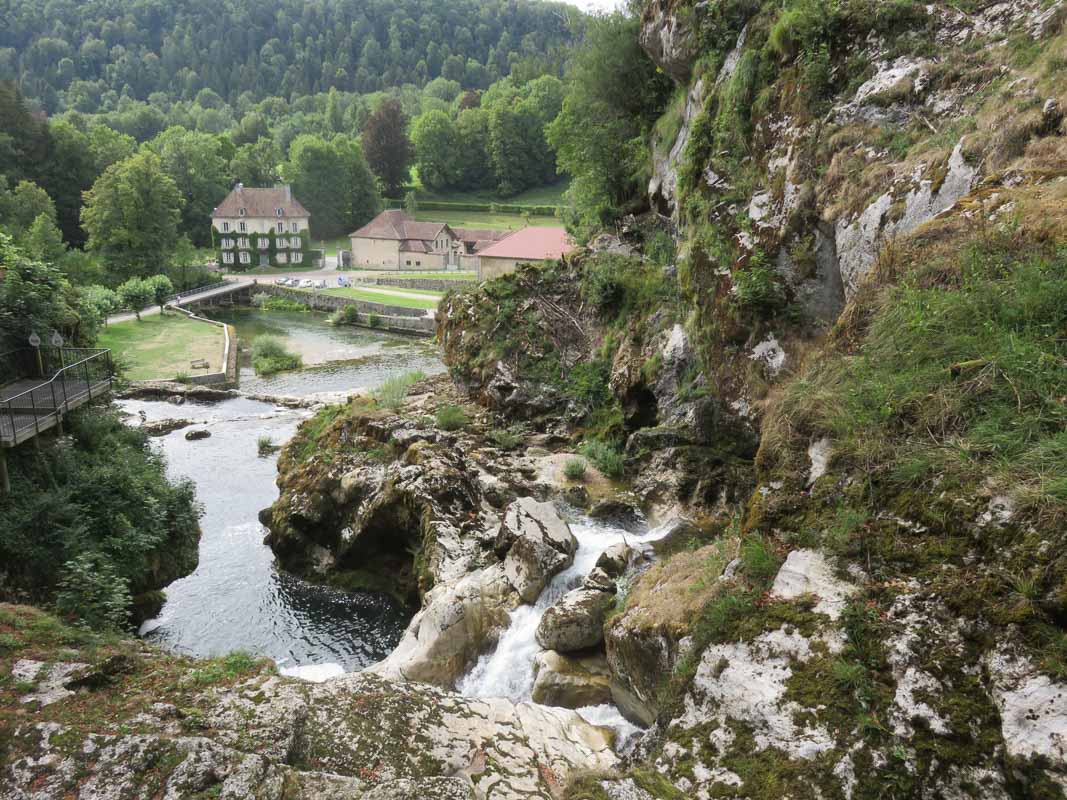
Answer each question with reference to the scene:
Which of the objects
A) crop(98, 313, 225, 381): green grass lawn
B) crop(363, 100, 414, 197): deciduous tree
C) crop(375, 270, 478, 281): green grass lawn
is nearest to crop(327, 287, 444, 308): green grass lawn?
crop(375, 270, 478, 281): green grass lawn

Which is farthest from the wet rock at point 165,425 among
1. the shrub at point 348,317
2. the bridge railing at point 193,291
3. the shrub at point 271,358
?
the bridge railing at point 193,291

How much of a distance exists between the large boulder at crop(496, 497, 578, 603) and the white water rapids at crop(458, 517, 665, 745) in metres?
0.21

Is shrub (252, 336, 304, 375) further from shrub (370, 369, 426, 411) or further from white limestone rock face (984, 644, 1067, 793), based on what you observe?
white limestone rock face (984, 644, 1067, 793)

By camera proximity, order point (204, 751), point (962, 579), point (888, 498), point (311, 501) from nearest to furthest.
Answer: point (962, 579) → point (888, 498) → point (204, 751) → point (311, 501)

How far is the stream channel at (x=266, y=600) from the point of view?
11469 millimetres

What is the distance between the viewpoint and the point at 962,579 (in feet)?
16.4

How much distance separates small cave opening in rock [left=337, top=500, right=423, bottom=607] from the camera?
51.5 feet

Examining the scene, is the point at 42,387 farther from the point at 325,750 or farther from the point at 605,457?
the point at 605,457

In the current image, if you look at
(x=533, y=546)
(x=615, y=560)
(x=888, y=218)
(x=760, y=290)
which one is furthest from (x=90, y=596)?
(x=888, y=218)

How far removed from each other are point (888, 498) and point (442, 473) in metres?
11.3

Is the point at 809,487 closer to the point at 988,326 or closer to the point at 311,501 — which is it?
the point at 988,326

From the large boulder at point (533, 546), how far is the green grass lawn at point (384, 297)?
39.8 meters

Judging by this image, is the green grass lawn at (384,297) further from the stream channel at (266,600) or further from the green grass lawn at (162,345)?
the stream channel at (266,600)

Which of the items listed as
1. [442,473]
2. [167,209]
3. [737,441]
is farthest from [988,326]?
[167,209]
